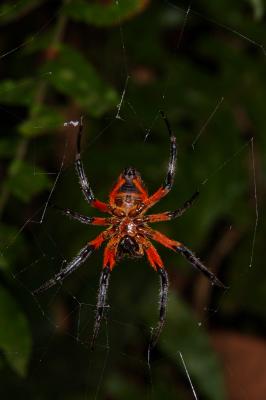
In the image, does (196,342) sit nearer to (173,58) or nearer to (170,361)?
(170,361)

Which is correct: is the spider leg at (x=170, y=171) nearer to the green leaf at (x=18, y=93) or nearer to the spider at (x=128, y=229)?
the spider at (x=128, y=229)

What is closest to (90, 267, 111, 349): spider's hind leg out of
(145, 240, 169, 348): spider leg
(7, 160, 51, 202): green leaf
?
(145, 240, 169, 348): spider leg

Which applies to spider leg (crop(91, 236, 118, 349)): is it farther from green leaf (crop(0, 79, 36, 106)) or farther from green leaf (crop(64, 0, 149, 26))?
green leaf (crop(64, 0, 149, 26))

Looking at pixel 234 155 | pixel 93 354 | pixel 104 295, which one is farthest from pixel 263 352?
pixel 104 295

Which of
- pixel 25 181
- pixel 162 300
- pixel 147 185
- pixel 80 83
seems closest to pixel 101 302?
pixel 162 300

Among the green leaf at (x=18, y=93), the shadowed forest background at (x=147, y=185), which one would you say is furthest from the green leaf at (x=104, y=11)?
the green leaf at (x=18, y=93)

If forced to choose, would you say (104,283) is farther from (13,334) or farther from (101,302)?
(13,334)
